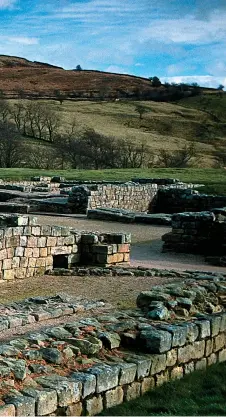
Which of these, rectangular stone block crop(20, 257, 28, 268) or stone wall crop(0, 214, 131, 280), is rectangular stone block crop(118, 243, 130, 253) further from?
rectangular stone block crop(20, 257, 28, 268)

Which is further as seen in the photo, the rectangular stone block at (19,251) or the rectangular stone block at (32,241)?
the rectangular stone block at (32,241)

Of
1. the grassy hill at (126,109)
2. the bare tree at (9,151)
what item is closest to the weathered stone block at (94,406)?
the bare tree at (9,151)

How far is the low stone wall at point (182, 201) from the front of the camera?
94.9 feet

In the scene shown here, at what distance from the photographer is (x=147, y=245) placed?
798 inches

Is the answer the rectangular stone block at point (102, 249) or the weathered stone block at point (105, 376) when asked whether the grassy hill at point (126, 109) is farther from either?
the weathered stone block at point (105, 376)

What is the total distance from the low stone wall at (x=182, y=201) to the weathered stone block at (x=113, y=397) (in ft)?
69.4

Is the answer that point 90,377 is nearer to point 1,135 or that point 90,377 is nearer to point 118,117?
point 1,135

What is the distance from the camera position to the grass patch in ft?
25.1

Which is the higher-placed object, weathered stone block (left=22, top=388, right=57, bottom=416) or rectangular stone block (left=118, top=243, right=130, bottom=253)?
rectangular stone block (left=118, top=243, right=130, bottom=253)

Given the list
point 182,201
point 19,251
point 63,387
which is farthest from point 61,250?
point 182,201

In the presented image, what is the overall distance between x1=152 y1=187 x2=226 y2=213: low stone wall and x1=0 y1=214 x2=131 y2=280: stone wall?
13.1 metres

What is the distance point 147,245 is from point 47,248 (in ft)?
18.5

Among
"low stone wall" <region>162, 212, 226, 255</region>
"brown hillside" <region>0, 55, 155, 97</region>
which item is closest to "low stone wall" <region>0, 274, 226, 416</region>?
"low stone wall" <region>162, 212, 226, 255</region>

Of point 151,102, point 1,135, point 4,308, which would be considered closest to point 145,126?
point 151,102
